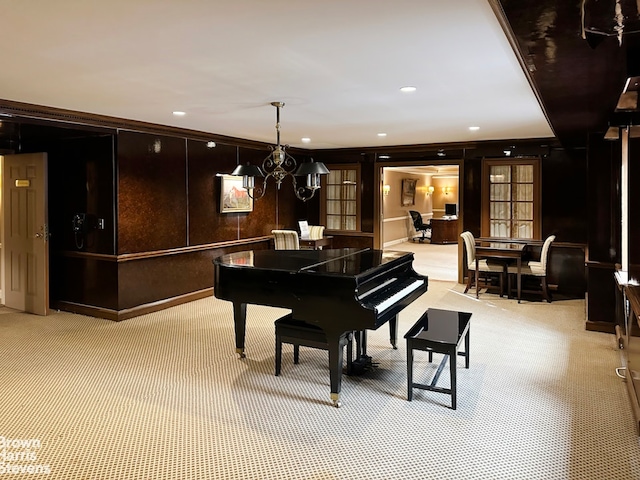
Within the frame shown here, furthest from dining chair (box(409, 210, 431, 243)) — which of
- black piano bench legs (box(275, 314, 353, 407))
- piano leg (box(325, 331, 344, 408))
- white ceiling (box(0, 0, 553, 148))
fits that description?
piano leg (box(325, 331, 344, 408))

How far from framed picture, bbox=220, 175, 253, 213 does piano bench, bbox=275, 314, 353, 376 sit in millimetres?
3580

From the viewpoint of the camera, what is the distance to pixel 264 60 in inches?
125

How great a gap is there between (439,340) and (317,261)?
116 cm

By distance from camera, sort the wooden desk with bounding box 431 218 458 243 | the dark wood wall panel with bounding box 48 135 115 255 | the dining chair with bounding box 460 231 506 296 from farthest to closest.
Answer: the wooden desk with bounding box 431 218 458 243 < the dining chair with bounding box 460 231 506 296 < the dark wood wall panel with bounding box 48 135 115 255

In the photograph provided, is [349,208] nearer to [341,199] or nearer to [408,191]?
[341,199]

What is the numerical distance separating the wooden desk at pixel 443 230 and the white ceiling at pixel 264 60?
29.8 ft

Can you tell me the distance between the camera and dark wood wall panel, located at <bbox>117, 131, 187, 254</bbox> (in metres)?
5.70

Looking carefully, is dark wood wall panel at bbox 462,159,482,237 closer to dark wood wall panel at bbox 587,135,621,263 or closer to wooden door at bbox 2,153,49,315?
dark wood wall panel at bbox 587,135,621,263

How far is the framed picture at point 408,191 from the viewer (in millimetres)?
14438

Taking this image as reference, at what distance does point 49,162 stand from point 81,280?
1535 millimetres

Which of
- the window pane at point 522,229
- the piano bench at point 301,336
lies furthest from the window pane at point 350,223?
the piano bench at point 301,336

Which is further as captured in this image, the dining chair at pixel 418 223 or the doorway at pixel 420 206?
the dining chair at pixel 418 223

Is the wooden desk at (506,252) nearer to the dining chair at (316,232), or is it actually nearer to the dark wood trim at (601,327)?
the dark wood trim at (601,327)

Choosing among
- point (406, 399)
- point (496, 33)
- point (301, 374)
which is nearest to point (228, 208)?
point (301, 374)
